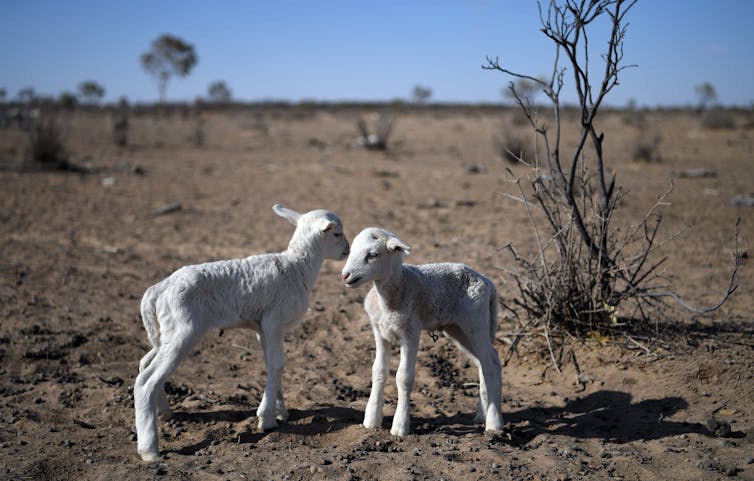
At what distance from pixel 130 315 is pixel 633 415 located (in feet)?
17.7

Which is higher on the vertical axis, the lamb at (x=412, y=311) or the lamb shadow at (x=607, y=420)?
the lamb at (x=412, y=311)

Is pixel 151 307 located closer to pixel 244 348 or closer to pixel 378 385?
pixel 378 385

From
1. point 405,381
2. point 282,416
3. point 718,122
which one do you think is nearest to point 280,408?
point 282,416

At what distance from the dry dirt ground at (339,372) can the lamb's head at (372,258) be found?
123 cm

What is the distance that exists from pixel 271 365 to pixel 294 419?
65 cm

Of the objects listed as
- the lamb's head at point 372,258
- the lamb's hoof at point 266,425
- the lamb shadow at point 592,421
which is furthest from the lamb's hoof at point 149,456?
the lamb shadow at point 592,421

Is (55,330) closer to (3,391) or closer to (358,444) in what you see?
(3,391)

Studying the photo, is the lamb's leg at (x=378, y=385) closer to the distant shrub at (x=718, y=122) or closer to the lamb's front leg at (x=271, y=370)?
the lamb's front leg at (x=271, y=370)

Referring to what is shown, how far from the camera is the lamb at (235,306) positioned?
4.38 meters

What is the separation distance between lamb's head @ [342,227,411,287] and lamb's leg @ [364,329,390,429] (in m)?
0.58

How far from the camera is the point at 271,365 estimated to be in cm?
468

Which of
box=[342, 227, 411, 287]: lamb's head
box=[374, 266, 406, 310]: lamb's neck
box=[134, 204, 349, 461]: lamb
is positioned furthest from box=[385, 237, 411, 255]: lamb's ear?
box=[134, 204, 349, 461]: lamb

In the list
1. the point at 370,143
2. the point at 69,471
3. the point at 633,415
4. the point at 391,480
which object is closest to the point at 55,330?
the point at 69,471

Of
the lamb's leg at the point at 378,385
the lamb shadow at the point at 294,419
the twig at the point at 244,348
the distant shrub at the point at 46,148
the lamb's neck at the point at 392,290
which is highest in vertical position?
the distant shrub at the point at 46,148
